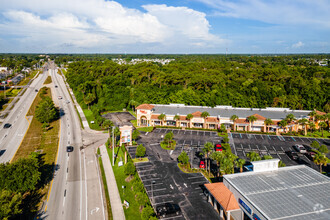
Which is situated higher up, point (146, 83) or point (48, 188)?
point (146, 83)

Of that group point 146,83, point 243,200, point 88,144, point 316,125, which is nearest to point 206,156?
point 243,200

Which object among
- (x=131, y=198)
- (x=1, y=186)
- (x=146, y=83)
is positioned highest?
(x=146, y=83)

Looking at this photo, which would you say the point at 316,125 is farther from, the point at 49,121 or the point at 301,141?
the point at 49,121

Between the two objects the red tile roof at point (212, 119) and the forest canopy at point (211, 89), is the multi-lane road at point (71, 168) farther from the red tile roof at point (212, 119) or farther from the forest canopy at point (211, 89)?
the red tile roof at point (212, 119)

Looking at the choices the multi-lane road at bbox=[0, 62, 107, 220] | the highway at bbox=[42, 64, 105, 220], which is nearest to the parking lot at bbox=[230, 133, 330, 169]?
the highway at bbox=[42, 64, 105, 220]

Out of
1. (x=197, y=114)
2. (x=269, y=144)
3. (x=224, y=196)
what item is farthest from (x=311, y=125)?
(x=224, y=196)

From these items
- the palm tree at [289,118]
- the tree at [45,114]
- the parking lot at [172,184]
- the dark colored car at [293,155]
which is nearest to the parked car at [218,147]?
the parking lot at [172,184]

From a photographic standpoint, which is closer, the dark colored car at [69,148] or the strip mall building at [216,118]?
the dark colored car at [69,148]
